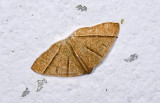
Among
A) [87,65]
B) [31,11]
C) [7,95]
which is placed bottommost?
[7,95]

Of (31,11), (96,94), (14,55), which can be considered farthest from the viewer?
(31,11)

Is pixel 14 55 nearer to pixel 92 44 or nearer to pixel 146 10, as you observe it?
pixel 92 44

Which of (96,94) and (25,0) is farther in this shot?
(25,0)

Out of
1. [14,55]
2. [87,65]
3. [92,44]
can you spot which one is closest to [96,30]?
[92,44]
